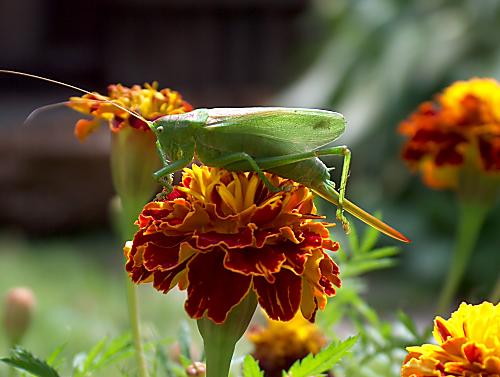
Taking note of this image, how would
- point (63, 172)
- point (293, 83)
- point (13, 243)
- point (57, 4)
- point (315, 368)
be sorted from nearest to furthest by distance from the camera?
point (315, 368) < point (13, 243) < point (63, 172) < point (293, 83) < point (57, 4)

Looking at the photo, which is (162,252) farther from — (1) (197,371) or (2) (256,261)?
(1) (197,371)

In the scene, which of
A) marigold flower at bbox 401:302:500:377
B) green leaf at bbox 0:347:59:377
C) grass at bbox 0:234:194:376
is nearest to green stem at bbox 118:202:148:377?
green leaf at bbox 0:347:59:377

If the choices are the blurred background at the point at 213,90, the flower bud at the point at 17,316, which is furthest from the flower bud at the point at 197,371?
the blurred background at the point at 213,90

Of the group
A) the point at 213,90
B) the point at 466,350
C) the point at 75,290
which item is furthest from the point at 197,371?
the point at 213,90

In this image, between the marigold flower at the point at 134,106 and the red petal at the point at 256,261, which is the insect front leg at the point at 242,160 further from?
the marigold flower at the point at 134,106

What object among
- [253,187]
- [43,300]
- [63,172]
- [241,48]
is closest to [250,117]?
[253,187]

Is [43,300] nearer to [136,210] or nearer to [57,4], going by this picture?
[136,210]
